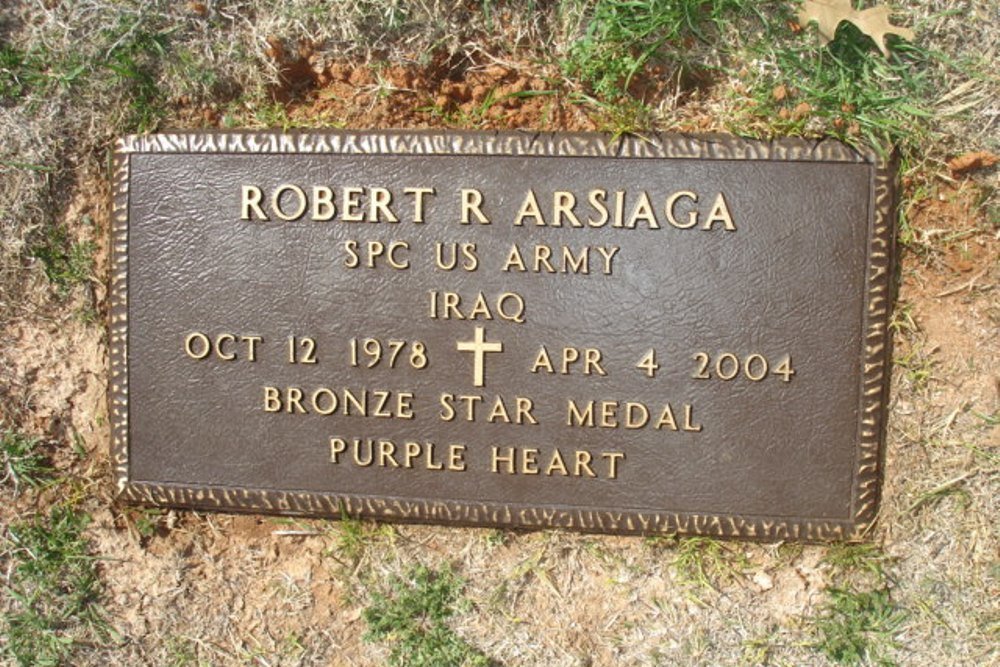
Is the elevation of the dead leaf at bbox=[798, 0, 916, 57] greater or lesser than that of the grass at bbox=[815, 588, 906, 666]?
greater

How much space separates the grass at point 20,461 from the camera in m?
2.37

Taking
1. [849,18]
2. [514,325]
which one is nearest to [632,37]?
[849,18]

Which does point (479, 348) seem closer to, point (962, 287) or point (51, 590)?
point (962, 287)

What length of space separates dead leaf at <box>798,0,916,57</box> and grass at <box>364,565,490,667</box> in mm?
1838

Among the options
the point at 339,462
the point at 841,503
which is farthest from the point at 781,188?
the point at 339,462

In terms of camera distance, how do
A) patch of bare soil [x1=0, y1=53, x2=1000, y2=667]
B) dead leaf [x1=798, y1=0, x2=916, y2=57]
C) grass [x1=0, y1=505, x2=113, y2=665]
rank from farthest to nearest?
grass [x1=0, y1=505, x2=113, y2=665] < patch of bare soil [x1=0, y1=53, x2=1000, y2=667] < dead leaf [x1=798, y1=0, x2=916, y2=57]

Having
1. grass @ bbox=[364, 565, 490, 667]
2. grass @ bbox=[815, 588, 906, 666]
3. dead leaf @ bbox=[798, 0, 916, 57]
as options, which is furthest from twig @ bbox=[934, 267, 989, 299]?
grass @ bbox=[364, 565, 490, 667]

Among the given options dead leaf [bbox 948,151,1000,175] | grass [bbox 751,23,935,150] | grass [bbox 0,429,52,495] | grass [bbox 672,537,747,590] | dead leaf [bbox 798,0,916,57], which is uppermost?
dead leaf [bbox 798,0,916,57]

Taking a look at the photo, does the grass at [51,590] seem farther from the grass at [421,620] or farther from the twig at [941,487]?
the twig at [941,487]

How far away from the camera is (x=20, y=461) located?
7.77 feet

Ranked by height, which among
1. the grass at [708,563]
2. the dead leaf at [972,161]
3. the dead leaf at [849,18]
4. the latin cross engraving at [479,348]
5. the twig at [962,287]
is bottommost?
the grass at [708,563]

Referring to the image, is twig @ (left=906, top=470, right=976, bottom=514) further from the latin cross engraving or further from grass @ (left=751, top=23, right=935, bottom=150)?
the latin cross engraving

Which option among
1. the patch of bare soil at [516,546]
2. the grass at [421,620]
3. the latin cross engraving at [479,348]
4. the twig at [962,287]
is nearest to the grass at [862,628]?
the patch of bare soil at [516,546]

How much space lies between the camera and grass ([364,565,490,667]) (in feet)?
7.44
